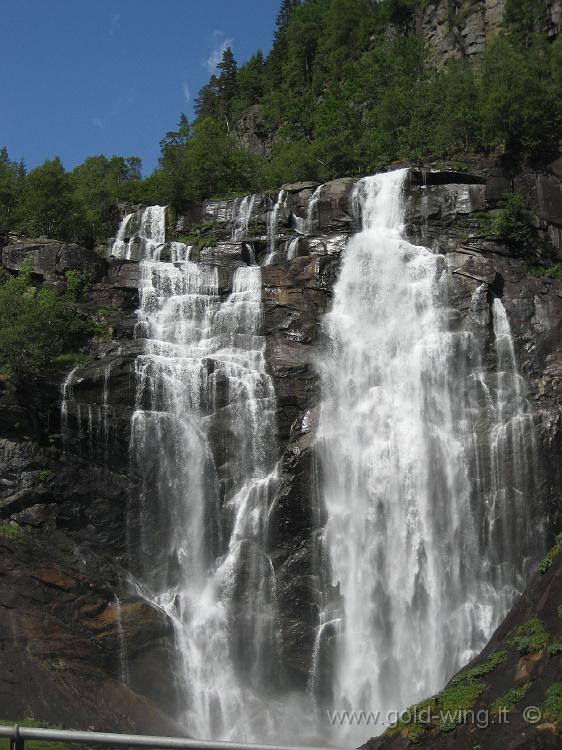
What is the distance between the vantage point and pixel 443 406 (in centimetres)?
2911

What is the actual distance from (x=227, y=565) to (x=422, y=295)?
48.6ft

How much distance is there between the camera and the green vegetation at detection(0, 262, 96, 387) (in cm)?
2880

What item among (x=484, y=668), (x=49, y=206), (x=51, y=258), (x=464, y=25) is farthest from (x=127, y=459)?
(x=464, y=25)

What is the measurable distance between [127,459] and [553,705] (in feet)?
58.4

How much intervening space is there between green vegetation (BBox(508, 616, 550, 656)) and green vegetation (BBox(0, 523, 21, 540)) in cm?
1657

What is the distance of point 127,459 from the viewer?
91.9 ft

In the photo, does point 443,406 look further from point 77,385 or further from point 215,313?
point 77,385

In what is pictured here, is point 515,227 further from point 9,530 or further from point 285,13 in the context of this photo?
point 285,13

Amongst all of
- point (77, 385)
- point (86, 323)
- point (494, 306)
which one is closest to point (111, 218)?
point (86, 323)

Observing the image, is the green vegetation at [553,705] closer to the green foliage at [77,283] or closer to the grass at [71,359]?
the grass at [71,359]

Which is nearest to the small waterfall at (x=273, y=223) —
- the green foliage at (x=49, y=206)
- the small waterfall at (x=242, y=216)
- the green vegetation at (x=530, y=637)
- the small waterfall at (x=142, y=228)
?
the small waterfall at (x=242, y=216)

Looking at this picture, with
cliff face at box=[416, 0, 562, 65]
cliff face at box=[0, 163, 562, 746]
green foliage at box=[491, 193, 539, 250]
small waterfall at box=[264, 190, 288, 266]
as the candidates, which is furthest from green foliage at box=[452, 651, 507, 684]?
cliff face at box=[416, 0, 562, 65]

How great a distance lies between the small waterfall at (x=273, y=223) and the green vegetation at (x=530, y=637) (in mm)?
25212

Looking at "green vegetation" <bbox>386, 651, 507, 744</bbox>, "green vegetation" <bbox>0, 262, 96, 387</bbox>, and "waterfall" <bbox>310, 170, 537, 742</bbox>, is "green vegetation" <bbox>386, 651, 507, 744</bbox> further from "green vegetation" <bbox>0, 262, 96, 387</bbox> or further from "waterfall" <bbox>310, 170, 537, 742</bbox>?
"green vegetation" <bbox>0, 262, 96, 387</bbox>
